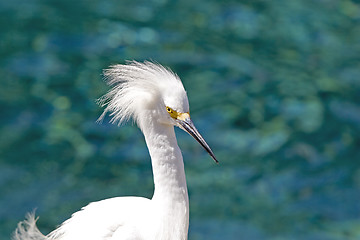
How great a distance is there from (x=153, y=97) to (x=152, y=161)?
32cm

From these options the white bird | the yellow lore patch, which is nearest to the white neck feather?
the white bird

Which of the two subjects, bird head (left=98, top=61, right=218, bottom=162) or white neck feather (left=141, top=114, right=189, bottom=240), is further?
white neck feather (left=141, top=114, right=189, bottom=240)

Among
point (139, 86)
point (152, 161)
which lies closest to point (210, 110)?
point (152, 161)

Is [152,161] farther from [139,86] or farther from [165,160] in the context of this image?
[139,86]

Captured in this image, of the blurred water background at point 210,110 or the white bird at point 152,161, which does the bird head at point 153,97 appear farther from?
the blurred water background at point 210,110

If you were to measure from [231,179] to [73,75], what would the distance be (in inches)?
70.7

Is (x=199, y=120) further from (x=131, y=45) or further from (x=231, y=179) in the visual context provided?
(x=131, y=45)

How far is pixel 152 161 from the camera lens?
2.96m

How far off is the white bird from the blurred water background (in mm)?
2039

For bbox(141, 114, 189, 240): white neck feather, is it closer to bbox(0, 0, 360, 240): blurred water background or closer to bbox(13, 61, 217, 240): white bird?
bbox(13, 61, 217, 240): white bird

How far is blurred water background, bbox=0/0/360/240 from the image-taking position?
518 centimetres

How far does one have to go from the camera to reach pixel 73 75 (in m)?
6.00

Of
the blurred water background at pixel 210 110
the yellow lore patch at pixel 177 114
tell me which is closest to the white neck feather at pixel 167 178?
the yellow lore patch at pixel 177 114

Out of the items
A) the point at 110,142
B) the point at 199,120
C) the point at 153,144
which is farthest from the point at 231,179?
the point at 153,144
